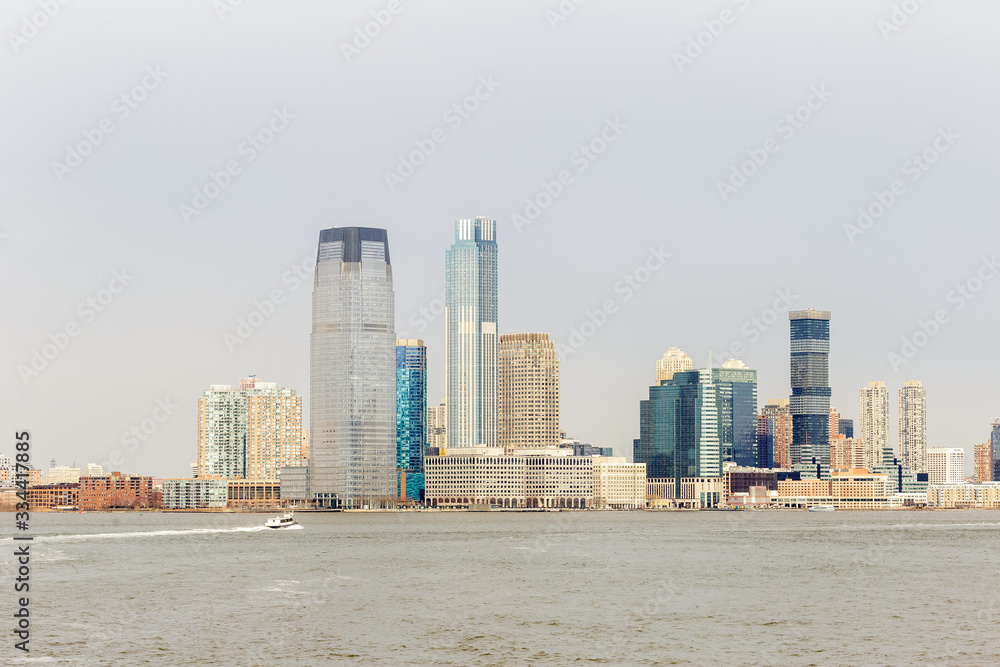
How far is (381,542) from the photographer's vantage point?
550 ft

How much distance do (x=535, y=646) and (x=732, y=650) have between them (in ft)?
31.8

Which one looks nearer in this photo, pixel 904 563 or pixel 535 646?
pixel 535 646

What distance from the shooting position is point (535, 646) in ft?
228

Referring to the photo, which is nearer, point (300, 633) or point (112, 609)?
point (300, 633)

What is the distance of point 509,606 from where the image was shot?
87062 mm

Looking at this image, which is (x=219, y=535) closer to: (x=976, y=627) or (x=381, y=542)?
(x=381, y=542)

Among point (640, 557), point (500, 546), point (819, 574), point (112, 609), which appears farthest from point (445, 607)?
point (500, 546)

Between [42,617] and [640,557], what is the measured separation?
67.8 meters

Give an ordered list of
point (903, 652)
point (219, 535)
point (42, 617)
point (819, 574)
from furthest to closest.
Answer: point (219, 535)
point (819, 574)
point (42, 617)
point (903, 652)

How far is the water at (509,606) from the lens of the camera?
2640 inches

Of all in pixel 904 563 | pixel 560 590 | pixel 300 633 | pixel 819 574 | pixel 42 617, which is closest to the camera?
pixel 300 633

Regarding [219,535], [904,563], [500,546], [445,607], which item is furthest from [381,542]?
[445,607]

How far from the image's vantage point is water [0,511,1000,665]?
2640 inches

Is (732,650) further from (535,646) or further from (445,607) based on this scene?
(445,607)
